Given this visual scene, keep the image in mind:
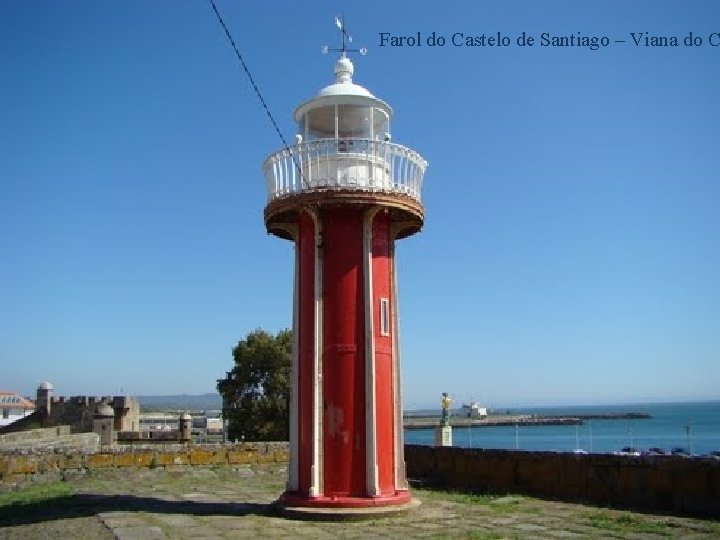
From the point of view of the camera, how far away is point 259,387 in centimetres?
3625

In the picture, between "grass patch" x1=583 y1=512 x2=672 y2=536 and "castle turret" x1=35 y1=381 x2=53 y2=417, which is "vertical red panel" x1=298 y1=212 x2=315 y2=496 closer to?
"grass patch" x1=583 y1=512 x2=672 y2=536

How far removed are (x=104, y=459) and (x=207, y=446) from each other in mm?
2526

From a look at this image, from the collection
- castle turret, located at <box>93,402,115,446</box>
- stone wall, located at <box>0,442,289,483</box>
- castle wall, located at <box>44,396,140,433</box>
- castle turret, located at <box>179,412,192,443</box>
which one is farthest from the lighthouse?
castle wall, located at <box>44,396,140,433</box>

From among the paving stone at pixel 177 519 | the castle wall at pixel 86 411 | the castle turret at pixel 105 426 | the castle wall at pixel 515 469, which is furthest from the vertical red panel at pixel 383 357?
the castle wall at pixel 86 411

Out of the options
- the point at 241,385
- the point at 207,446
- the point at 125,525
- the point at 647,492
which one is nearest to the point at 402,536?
the point at 125,525

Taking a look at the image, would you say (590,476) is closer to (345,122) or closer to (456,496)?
(456,496)

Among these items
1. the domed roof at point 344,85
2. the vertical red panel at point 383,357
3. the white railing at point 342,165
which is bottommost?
the vertical red panel at point 383,357

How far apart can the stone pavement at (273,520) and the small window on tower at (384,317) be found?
9.71ft

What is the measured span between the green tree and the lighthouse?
906 inches

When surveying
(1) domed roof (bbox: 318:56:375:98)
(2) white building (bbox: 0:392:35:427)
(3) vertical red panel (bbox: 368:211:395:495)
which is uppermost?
(1) domed roof (bbox: 318:56:375:98)

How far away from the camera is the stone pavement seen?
9.63 m

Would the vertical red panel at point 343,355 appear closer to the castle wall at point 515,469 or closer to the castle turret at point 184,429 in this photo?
the castle wall at point 515,469

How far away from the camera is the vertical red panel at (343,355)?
11.6 m

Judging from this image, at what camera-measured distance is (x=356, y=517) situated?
431 inches
